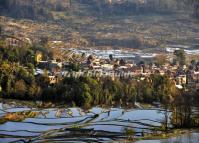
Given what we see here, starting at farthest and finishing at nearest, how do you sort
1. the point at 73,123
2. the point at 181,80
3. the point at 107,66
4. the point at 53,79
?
the point at 107,66, the point at 181,80, the point at 53,79, the point at 73,123

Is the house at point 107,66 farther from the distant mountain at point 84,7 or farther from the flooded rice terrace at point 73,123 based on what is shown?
the distant mountain at point 84,7

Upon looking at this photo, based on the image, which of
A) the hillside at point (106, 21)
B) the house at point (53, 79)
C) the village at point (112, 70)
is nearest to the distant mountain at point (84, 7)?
the hillside at point (106, 21)

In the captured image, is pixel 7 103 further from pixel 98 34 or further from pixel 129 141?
pixel 98 34

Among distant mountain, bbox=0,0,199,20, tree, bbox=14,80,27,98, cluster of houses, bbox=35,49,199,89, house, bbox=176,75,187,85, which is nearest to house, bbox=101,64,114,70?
cluster of houses, bbox=35,49,199,89

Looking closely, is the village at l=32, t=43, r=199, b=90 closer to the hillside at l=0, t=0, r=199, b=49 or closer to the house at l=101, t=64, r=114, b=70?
the house at l=101, t=64, r=114, b=70

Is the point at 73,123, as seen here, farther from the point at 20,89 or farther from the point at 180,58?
the point at 180,58

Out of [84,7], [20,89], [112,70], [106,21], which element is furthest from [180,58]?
[84,7]
